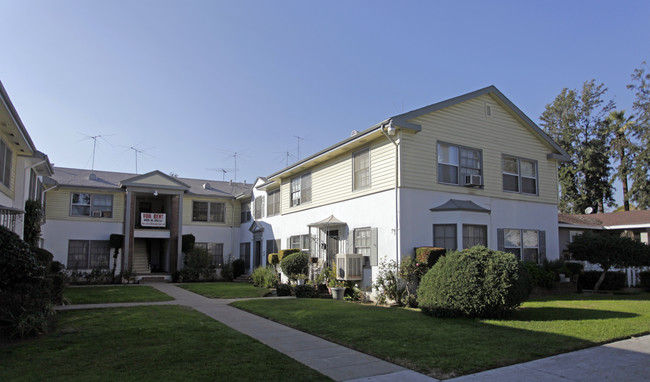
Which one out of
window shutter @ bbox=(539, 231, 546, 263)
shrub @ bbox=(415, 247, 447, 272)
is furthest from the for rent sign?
window shutter @ bbox=(539, 231, 546, 263)

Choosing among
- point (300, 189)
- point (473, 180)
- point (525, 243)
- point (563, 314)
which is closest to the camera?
point (563, 314)

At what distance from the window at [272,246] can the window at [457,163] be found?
10.5 meters

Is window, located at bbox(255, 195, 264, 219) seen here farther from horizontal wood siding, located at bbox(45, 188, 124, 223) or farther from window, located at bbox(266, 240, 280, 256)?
horizontal wood siding, located at bbox(45, 188, 124, 223)

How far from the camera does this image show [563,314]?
10.7m

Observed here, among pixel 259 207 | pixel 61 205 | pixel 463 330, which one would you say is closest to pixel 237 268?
pixel 259 207

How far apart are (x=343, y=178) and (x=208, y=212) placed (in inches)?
561

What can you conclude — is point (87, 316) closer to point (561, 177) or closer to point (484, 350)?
point (484, 350)

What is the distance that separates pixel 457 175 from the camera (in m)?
15.3

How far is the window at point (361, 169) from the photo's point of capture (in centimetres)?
1573

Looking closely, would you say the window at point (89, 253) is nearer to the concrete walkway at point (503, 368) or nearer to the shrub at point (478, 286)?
the concrete walkway at point (503, 368)

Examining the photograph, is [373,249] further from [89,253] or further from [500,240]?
[89,253]

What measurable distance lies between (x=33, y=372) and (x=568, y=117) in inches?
1626

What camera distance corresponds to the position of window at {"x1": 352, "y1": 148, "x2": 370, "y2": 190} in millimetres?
15727

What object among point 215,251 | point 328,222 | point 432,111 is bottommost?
point 215,251
